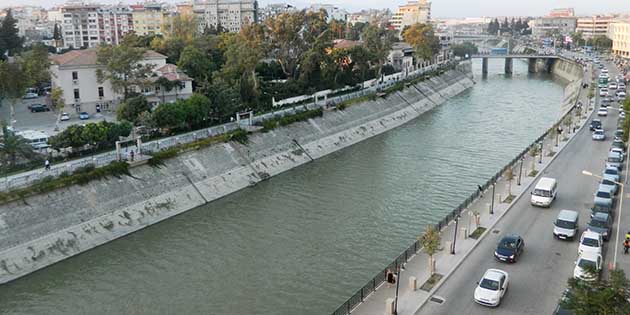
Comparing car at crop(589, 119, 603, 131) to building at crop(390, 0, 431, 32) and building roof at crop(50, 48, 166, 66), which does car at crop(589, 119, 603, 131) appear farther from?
building at crop(390, 0, 431, 32)

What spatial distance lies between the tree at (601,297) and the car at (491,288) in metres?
3.86

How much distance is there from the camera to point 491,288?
1894 centimetres

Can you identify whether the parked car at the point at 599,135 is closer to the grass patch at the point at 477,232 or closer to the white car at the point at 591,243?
the grass patch at the point at 477,232

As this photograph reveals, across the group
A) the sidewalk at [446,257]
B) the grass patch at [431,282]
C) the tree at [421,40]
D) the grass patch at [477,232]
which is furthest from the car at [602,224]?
the tree at [421,40]

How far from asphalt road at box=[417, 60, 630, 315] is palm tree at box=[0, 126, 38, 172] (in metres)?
24.5

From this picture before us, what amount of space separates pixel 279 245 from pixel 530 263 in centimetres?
1169

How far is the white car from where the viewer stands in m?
22.3

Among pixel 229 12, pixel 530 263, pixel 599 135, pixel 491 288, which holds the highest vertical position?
pixel 229 12

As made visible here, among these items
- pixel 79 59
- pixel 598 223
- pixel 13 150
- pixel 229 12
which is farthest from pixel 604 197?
pixel 229 12

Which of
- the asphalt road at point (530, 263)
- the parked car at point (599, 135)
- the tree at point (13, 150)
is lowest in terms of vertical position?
the asphalt road at point (530, 263)

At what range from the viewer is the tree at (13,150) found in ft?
100

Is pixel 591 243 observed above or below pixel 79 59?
below

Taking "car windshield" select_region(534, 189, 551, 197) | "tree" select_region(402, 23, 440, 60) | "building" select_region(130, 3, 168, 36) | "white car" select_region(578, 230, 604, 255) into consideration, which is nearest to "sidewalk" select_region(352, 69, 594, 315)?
"car windshield" select_region(534, 189, 551, 197)

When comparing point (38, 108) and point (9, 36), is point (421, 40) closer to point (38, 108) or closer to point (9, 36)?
point (38, 108)
